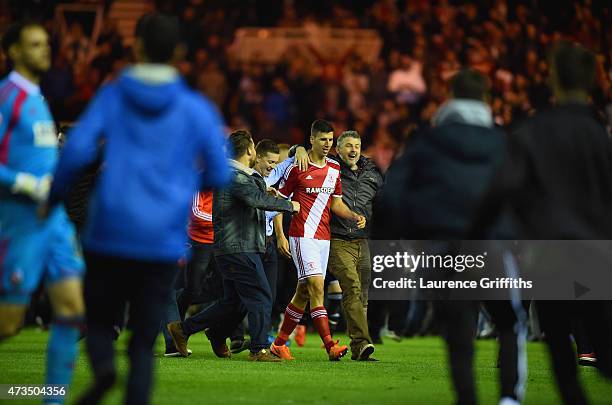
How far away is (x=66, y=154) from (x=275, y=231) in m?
7.32

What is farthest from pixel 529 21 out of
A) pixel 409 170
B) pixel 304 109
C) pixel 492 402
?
pixel 409 170

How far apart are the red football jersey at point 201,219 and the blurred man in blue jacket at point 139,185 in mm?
7290

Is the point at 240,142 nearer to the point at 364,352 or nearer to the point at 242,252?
the point at 242,252

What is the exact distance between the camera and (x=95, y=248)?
5922 mm

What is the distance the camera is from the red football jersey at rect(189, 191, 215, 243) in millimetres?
13375

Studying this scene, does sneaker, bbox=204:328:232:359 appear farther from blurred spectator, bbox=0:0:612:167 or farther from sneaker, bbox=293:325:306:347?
blurred spectator, bbox=0:0:612:167

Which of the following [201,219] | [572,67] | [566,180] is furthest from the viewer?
[201,219]

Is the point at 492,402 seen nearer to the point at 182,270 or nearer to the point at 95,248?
the point at 95,248

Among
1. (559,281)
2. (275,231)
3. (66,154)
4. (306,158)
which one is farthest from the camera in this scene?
(275,231)

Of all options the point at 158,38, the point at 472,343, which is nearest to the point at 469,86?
the point at 472,343

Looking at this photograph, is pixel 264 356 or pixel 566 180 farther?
pixel 264 356

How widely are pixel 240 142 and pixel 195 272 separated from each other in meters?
2.09

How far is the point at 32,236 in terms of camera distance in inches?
267

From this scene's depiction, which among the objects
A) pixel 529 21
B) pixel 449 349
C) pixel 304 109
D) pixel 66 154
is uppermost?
pixel 529 21
